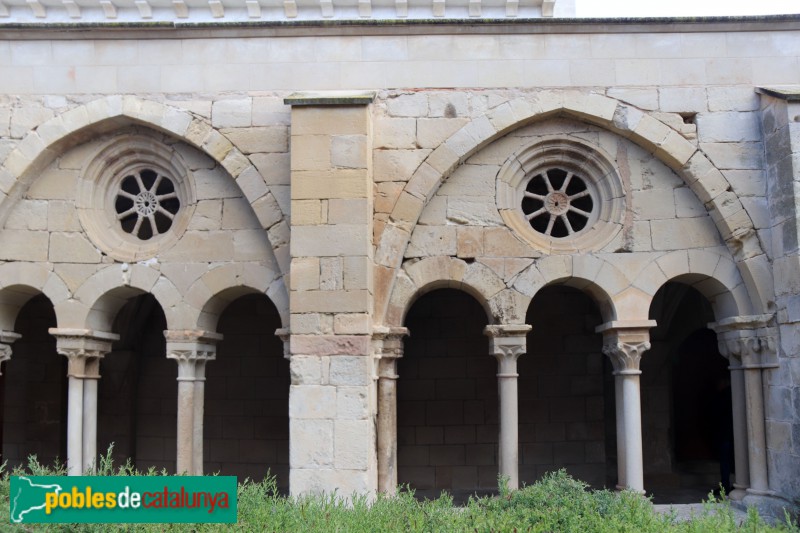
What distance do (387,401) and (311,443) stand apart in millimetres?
994

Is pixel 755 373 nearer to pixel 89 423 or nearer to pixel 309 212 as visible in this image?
pixel 309 212

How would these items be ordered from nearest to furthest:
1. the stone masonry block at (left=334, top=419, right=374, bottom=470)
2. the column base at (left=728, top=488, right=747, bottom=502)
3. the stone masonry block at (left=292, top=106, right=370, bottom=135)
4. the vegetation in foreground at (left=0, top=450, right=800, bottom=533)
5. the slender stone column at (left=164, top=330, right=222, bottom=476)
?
the vegetation in foreground at (left=0, top=450, right=800, bottom=533) < the stone masonry block at (left=334, top=419, right=374, bottom=470) < the stone masonry block at (left=292, top=106, right=370, bottom=135) < the column base at (left=728, top=488, right=747, bottom=502) < the slender stone column at (left=164, top=330, right=222, bottom=476)

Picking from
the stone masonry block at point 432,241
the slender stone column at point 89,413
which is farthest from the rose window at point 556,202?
the slender stone column at point 89,413

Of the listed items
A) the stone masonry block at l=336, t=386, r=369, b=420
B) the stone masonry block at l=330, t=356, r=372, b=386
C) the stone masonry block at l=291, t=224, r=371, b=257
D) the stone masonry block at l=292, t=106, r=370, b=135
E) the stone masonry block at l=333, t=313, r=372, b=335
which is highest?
the stone masonry block at l=292, t=106, r=370, b=135

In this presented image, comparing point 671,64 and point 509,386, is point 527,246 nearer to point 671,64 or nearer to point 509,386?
point 509,386

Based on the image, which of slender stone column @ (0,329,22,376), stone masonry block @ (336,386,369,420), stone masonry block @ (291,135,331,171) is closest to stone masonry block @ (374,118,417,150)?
stone masonry block @ (291,135,331,171)

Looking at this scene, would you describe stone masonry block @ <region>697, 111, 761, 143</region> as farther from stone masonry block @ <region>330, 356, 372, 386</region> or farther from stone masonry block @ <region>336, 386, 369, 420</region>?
stone masonry block @ <region>336, 386, 369, 420</region>

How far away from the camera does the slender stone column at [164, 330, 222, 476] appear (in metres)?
7.18

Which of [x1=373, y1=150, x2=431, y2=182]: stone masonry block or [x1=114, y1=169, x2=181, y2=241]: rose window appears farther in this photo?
[x1=114, y1=169, x2=181, y2=241]: rose window

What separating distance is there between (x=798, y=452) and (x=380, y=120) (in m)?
4.89

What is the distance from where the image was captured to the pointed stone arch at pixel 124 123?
283 inches

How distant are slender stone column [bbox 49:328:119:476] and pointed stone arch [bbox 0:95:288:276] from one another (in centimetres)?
148

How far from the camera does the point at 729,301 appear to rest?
7.18m

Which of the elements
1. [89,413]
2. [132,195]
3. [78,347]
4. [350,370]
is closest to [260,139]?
[132,195]
